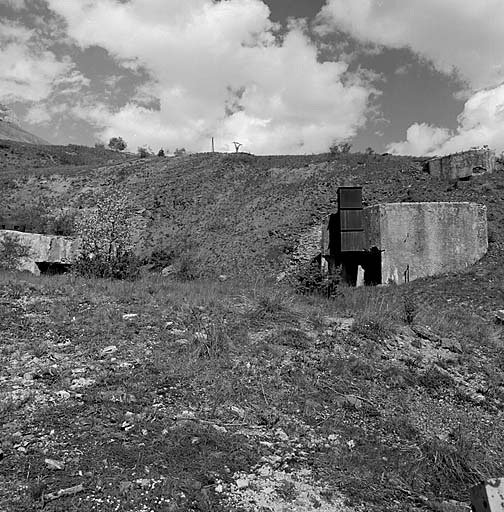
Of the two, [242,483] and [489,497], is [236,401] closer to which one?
[242,483]

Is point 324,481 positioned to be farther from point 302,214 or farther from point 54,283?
point 302,214

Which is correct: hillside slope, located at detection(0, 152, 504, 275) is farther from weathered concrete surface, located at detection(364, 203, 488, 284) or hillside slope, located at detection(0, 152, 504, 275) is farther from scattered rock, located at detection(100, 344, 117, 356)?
scattered rock, located at detection(100, 344, 117, 356)

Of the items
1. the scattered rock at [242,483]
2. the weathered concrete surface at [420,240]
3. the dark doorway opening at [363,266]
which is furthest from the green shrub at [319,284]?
the scattered rock at [242,483]

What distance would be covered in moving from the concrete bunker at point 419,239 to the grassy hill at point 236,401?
3692mm

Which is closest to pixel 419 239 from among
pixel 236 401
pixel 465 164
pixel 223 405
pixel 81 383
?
pixel 465 164

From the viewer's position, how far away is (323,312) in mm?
8070

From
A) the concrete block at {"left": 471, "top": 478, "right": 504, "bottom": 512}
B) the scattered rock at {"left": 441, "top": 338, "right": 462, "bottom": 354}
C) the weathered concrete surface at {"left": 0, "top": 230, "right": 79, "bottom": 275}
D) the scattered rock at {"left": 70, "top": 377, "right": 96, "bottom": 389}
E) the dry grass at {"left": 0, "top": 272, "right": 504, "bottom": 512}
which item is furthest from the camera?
the weathered concrete surface at {"left": 0, "top": 230, "right": 79, "bottom": 275}

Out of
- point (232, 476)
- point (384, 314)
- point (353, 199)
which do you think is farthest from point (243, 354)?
point (353, 199)

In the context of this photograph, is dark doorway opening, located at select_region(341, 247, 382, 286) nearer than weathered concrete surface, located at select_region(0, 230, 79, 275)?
Yes

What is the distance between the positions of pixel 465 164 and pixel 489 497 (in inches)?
780

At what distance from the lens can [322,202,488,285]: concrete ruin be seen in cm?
1464

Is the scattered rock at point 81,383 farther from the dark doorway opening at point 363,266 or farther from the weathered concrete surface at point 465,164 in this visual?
the weathered concrete surface at point 465,164

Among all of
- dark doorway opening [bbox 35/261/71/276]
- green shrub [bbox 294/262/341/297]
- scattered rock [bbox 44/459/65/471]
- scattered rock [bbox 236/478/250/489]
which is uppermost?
dark doorway opening [bbox 35/261/71/276]

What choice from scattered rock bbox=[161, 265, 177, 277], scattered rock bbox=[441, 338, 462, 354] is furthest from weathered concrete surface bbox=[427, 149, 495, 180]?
scattered rock bbox=[441, 338, 462, 354]
